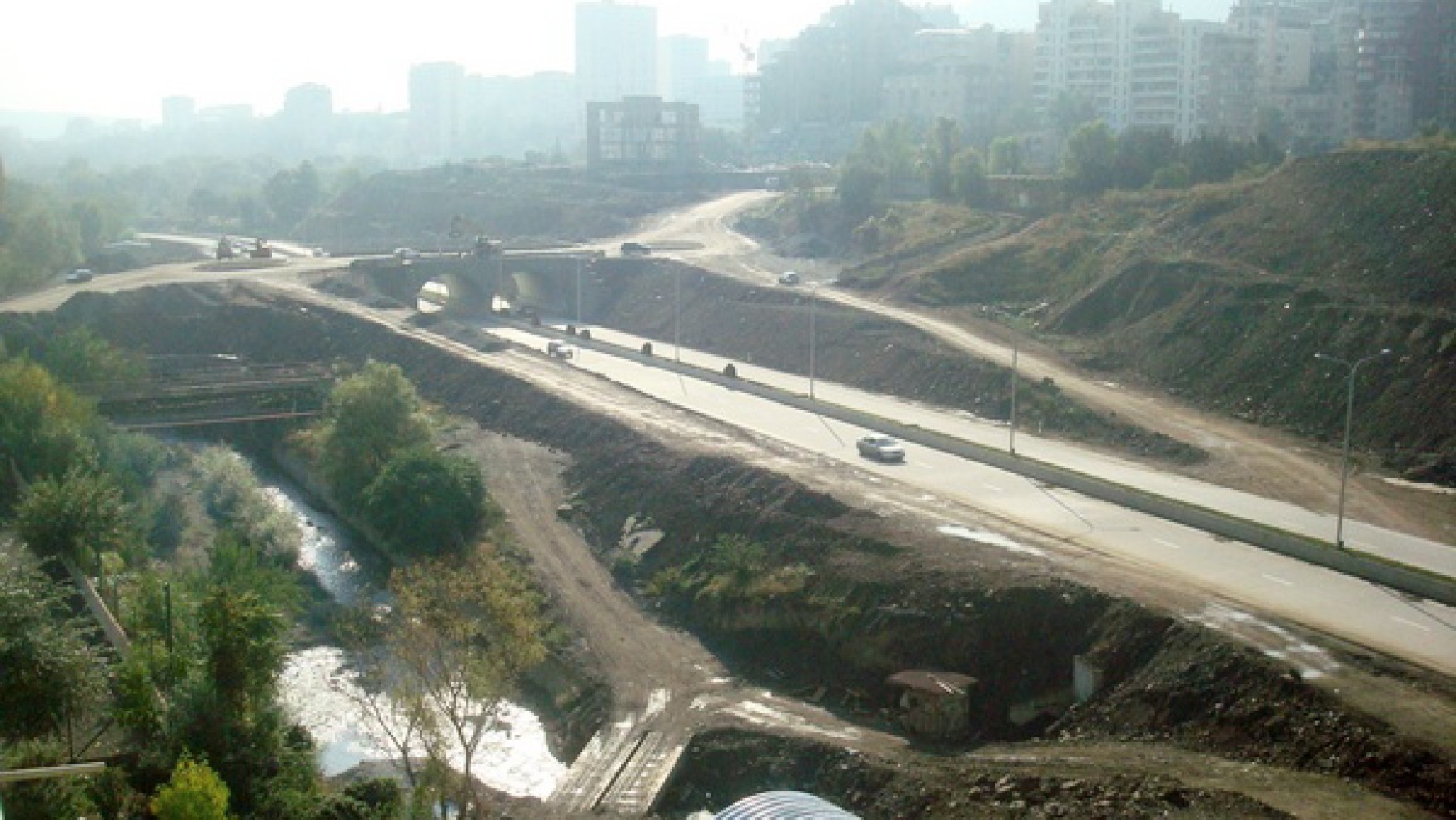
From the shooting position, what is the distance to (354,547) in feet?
138

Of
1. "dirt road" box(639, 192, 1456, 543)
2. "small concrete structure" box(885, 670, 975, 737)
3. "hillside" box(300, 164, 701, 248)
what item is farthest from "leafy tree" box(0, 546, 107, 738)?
"hillside" box(300, 164, 701, 248)

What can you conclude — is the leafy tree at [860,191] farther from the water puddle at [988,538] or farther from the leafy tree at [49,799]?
the leafy tree at [49,799]

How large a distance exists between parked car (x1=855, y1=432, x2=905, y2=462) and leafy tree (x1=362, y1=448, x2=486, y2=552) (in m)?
11.1

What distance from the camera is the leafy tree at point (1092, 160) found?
79.2 meters

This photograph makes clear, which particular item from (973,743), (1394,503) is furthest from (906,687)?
(1394,503)

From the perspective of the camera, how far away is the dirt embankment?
2216 cm

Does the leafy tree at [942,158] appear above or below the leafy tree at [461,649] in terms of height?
above

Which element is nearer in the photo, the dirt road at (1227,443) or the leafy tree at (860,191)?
the dirt road at (1227,443)

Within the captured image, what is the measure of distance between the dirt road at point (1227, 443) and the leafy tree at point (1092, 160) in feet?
60.7

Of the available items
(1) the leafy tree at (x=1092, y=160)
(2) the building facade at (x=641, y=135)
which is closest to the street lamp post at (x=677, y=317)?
(1) the leafy tree at (x=1092, y=160)

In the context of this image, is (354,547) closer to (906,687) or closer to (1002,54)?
(906,687)

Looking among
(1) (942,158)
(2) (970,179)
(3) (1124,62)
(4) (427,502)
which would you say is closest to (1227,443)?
(4) (427,502)

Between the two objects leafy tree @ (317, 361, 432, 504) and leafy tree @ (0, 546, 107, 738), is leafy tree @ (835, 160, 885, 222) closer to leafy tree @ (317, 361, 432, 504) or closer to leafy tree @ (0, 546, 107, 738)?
leafy tree @ (317, 361, 432, 504)

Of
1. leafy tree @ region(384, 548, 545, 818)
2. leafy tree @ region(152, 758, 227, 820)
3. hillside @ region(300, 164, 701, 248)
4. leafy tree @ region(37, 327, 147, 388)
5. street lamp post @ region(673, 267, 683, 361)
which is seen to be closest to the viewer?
leafy tree @ region(152, 758, 227, 820)
